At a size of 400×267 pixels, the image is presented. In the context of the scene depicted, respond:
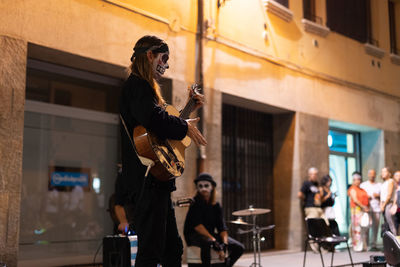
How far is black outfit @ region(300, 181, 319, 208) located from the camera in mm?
12505

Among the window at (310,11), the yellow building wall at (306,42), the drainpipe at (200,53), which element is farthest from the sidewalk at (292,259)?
the window at (310,11)

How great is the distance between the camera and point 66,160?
9.30 m

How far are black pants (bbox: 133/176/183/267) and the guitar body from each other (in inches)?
2.8

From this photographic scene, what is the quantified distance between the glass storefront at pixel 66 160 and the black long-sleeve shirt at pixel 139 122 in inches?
221

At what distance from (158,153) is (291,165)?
9.86m

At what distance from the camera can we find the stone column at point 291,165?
12727 millimetres

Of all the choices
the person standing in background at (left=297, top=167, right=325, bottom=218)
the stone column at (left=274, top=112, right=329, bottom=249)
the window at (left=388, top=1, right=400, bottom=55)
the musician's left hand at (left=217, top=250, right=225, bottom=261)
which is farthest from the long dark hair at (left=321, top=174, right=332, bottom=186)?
the window at (left=388, top=1, right=400, bottom=55)

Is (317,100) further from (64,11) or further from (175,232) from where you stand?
(175,232)

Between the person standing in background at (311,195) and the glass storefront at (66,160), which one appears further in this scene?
the person standing in background at (311,195)

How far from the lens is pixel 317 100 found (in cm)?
1366

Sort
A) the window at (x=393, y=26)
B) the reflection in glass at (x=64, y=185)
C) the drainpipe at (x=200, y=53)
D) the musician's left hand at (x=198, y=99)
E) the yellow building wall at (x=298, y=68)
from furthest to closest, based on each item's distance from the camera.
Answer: the window at (x=393, y=26) < the yellow building wall at (x=298, y=68) < the drainpipe at (x=200, y=53) < the reflection in glass at (x=64, y=185) < the musician's left hand at (x=198, y=99)

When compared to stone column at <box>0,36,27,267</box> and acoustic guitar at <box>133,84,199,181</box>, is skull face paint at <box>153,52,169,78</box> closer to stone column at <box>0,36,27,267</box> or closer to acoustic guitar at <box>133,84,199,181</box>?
acoustic guitar at <box>133,84,199,181</box>

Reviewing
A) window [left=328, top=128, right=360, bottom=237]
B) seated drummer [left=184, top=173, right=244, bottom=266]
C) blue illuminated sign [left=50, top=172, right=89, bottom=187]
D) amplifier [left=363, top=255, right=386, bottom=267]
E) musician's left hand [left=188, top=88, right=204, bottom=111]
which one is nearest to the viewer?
musician's left hand [left=188, top=88, right=204, bottom=111]

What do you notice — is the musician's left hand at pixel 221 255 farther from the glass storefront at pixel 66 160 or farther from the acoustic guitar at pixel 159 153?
the acoustic guitar at pixel 159 153
